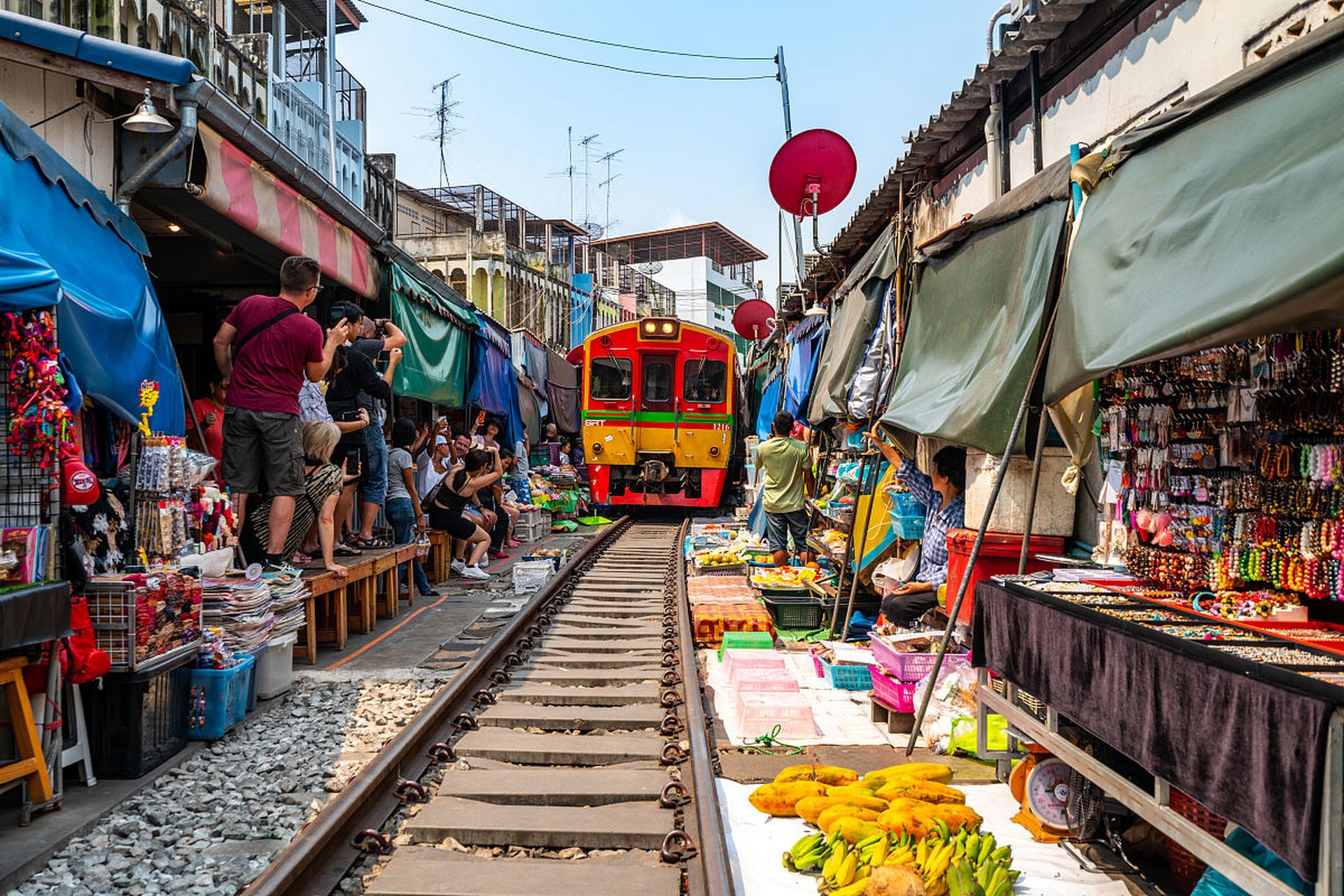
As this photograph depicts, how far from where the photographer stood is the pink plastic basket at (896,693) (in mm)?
5012

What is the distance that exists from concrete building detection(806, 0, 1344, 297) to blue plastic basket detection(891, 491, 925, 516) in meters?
1.91

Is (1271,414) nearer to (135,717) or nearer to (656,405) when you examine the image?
(135,717)

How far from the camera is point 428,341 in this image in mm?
10547

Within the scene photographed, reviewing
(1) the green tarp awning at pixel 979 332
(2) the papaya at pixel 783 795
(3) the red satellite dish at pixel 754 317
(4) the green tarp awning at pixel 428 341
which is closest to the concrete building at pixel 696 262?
(3) the red satellite dish at pixel 754 317

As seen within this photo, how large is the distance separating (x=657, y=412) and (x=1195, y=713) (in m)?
13.5

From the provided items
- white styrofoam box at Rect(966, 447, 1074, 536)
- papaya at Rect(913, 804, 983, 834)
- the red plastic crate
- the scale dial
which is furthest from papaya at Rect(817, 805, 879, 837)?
white styrofoam box at Rect(966, 447, 1074, 536)

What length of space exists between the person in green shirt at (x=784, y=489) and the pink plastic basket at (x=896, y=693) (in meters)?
4.34

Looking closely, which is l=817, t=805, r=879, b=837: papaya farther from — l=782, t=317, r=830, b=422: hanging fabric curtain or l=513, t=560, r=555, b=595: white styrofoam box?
l=782, t=317, r=830, b=422: hanging fabric curtain

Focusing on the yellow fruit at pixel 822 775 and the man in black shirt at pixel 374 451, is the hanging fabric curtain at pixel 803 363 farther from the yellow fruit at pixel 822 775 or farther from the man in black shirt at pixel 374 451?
the yellow fruit at pixel 822 775

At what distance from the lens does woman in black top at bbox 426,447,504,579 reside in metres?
10.1

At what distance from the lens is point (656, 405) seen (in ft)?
52.4

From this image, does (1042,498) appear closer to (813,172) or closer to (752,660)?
(752,660)

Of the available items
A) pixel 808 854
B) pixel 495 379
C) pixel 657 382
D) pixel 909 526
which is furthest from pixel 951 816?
pixel 657 382

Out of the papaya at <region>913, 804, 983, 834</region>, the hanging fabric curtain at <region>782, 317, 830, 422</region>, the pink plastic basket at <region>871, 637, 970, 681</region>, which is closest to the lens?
the papaya at <region>913, 804, 983, 834</region>
